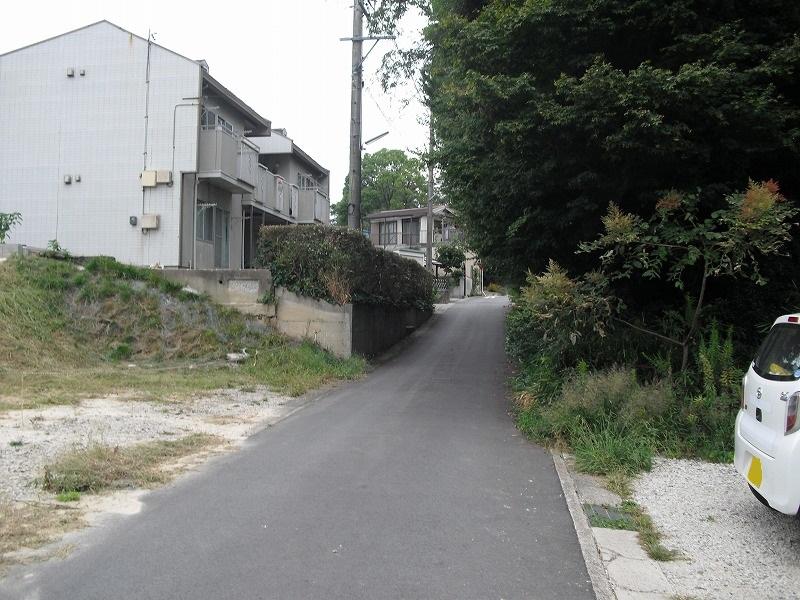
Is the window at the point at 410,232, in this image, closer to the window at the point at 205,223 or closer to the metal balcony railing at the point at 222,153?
the metal balcony railing at the point at 222,153

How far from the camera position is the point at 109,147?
1739 cm

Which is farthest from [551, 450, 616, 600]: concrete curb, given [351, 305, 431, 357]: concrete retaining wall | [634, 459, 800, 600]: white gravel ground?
[351, 305, 431, 357]: concrete retaining wall

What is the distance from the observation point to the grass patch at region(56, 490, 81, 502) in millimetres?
4949

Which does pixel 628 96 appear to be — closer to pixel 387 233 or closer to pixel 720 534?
pixel 720 534

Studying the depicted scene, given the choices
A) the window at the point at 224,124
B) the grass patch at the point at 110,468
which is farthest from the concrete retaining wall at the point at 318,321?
the grass patch at the point at 110,468

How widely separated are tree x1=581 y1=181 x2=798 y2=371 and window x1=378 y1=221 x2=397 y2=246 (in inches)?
1588

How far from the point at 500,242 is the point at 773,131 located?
580cm

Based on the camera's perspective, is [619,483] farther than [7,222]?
No

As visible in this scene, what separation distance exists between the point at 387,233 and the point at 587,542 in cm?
4552

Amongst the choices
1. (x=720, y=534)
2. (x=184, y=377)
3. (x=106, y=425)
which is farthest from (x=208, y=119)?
(x=720, y=534)

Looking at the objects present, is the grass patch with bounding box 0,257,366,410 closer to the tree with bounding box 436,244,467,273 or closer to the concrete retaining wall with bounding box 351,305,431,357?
the concrete retaining wall with bounding box 351,305,431,357

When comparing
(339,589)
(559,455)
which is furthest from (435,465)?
(339,589)

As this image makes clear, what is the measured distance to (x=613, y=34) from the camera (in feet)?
27.4

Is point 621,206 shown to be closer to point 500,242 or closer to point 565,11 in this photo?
point 565,11
